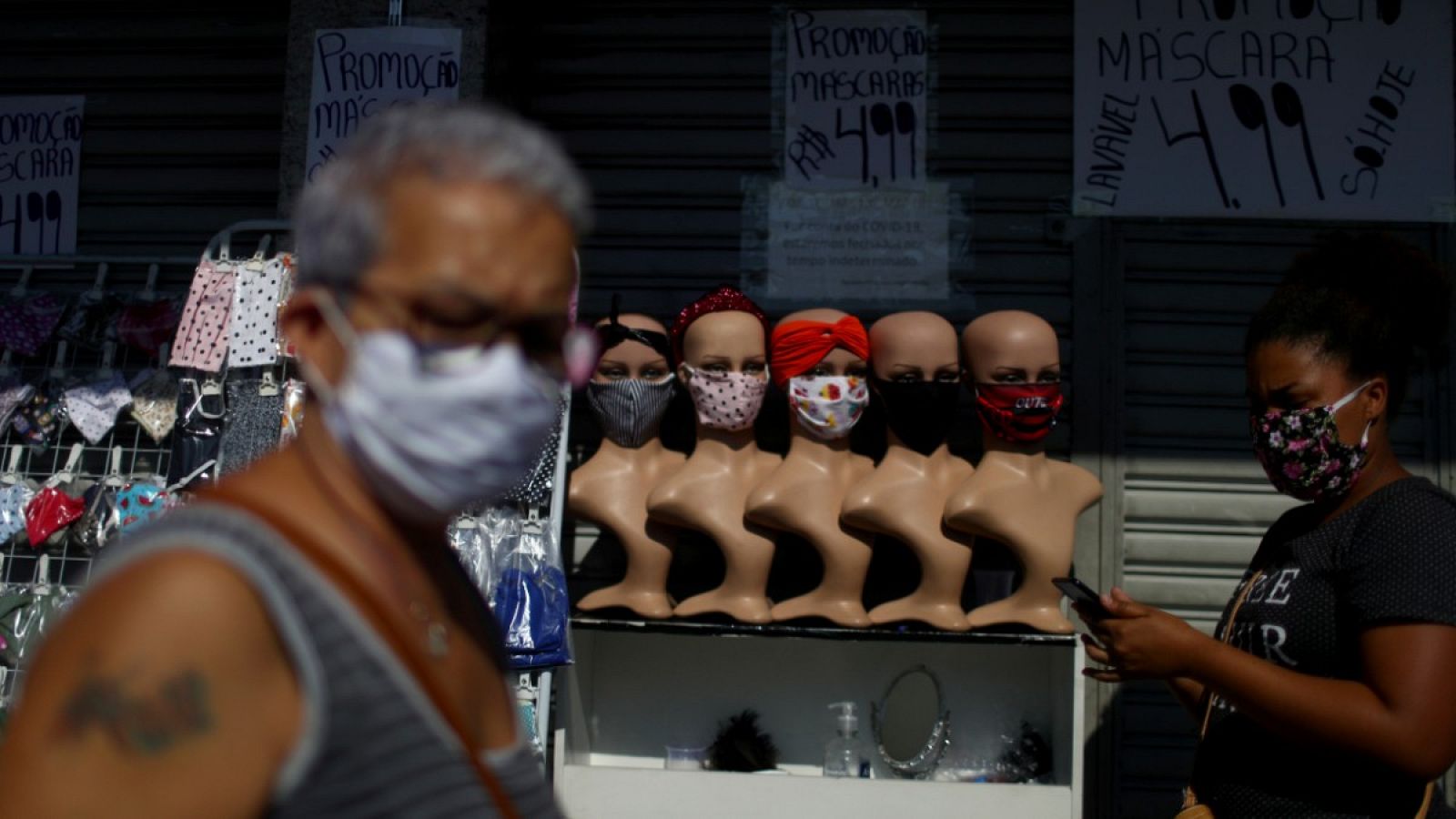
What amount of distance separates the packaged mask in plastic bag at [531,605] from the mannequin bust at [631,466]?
0.74 feet

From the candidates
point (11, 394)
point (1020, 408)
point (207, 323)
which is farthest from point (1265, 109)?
point (11, 394)

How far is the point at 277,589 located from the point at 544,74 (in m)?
3.64

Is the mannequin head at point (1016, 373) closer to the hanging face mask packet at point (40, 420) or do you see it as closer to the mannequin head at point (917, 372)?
the mannequin head at point (917, 372)

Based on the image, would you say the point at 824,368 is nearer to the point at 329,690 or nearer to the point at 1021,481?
the point at 1021,481

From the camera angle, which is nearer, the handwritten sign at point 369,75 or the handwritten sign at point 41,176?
the handwritten sign at point 369,75

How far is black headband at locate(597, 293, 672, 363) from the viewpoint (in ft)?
12.6

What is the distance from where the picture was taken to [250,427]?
3.76m

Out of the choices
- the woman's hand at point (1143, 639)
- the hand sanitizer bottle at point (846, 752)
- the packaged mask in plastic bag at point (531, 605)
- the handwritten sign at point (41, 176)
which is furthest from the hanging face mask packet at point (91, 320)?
the woman's hand at point (1143, 639)

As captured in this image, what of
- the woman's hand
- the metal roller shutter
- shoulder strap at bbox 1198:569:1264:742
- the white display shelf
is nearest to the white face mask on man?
the woman's hand

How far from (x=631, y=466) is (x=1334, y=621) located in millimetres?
2162

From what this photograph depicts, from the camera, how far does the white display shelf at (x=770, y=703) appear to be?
11.8 ft

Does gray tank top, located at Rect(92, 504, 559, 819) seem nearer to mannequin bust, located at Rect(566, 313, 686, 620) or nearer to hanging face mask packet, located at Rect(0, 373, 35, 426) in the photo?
mannequin bust, located at Rect(566, 313, 686, 620)

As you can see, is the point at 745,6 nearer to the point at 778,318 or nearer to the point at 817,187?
the point at 817,187

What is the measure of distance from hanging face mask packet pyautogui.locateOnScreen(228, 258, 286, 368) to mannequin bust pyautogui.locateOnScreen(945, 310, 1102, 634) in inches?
76.5
